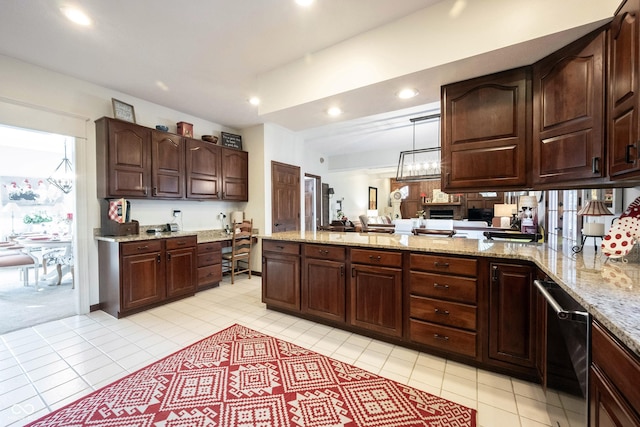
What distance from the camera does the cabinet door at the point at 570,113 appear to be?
1550 mm

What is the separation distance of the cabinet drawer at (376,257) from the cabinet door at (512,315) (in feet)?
2.27

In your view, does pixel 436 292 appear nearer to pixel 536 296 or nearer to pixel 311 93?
pixel 536 296

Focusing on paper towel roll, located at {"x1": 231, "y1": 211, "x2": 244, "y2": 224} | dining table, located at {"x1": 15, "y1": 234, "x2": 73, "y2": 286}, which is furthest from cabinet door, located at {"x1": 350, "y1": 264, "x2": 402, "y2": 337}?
dining table, located at {"x1": 15, "y1": 234, "x2": 73, "y2": 286}

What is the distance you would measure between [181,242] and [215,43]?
2.45 m

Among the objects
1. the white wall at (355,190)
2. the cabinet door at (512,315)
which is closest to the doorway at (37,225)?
the cabinet door at (512,315)

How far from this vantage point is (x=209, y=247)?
409 cm

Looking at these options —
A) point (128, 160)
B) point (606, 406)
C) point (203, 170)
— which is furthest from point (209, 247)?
point (606, 406)

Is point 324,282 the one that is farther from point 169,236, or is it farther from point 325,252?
point 169,236

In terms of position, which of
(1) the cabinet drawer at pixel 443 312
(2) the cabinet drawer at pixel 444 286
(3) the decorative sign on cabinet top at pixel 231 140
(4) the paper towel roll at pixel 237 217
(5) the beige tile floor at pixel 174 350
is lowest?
(5) the beige tile floor at pixel 174 350

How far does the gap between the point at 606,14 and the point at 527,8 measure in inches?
15.4

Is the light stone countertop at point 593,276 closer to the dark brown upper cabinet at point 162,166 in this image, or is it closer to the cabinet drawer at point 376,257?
the cabinet drawer at point 376,257

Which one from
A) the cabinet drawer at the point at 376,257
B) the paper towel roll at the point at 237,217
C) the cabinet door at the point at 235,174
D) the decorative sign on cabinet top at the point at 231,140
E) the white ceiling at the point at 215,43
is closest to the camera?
the white ceiling at the point at 215,43

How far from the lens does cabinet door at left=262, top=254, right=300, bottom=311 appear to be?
9.46 feet

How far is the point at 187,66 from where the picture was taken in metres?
2.90
